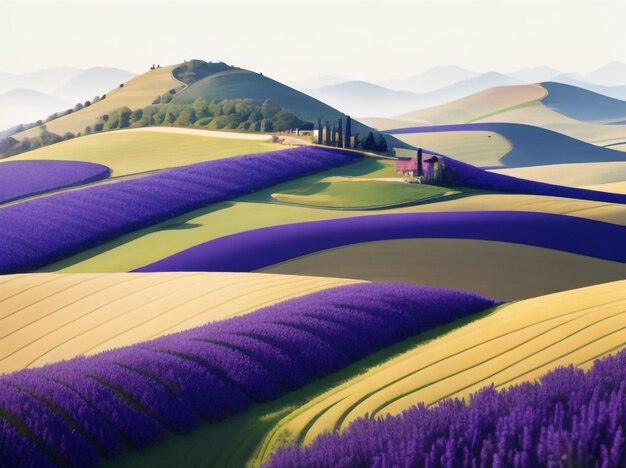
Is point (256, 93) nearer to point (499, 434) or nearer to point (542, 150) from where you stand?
point (542, 150)

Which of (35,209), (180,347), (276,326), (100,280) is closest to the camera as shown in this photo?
(180,347)

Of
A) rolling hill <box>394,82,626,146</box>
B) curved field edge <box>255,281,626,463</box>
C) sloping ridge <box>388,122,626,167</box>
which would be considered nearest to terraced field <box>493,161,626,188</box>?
sloping ridge <box>388,122,626,167</box>

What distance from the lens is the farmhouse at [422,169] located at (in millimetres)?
32719

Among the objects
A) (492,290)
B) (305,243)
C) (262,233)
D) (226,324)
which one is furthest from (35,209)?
(226,324)

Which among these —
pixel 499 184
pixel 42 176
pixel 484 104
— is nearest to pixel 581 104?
pixel 484 104

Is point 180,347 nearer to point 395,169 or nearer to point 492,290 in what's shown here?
point 492,290

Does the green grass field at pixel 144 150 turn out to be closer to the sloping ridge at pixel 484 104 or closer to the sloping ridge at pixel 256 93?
the sloping ridge at pixel 256 93

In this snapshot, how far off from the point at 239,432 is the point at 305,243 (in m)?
14.3

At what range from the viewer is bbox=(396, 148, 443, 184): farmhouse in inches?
1288

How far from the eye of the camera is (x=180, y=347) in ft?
32.3

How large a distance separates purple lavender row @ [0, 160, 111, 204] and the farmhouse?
13194mm

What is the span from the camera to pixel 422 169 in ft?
110

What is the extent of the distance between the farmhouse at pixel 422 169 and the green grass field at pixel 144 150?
8.17m

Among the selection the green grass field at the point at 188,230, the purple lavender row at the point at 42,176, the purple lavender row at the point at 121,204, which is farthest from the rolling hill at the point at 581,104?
the green grass field at the point at 188,230
